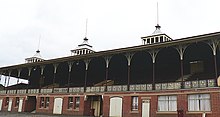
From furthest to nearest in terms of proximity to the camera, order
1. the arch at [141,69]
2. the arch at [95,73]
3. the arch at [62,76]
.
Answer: the arch at [62,76] < the arch at [95,73] < the arch at [141,69]

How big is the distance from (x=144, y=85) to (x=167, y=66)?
6467mm

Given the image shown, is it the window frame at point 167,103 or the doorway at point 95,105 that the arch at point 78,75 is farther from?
the window frame at point 167,103

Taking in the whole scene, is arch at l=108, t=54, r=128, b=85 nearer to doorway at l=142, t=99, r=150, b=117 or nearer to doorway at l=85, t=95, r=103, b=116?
doorway at l=85, t=95, r=103, b=116

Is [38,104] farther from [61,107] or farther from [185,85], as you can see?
[185,85]

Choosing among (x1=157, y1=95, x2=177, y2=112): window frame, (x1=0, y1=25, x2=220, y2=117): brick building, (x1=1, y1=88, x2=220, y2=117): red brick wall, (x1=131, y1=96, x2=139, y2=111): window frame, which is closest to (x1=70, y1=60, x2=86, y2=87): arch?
(x1=0, y1=25, x2=220, y2=117): brick building

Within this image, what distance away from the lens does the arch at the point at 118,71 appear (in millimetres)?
36969

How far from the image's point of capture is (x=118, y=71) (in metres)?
38.9

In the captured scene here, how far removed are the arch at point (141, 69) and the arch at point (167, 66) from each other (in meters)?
1.38

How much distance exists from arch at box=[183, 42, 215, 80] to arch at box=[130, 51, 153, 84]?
538 centimetres

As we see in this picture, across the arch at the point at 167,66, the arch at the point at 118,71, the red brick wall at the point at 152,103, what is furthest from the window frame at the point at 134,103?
the arch at the point at 118,71

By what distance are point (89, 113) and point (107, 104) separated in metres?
4.19

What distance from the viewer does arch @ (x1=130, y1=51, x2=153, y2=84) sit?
114 feet

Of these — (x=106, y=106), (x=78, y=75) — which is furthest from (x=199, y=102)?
(x=78, y=75)

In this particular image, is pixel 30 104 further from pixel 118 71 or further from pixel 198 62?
pixel 198 62
